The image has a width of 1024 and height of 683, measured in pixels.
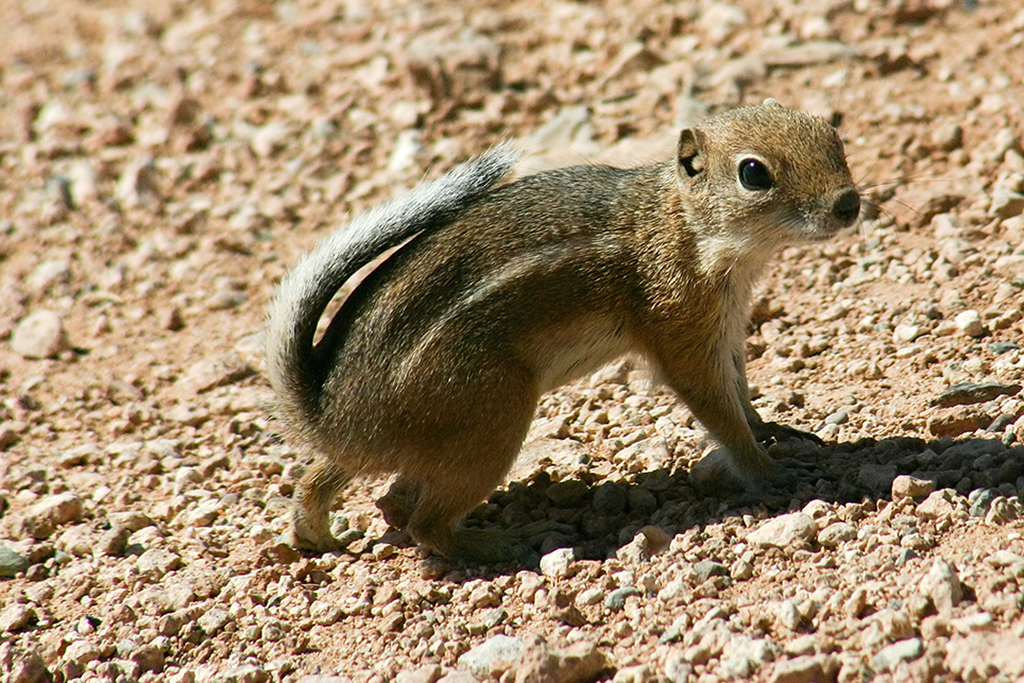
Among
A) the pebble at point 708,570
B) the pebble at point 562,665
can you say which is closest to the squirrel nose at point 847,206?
the pebble at point 708,570

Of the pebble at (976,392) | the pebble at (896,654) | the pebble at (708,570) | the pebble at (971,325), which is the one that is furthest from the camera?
the pebble at (971,325)

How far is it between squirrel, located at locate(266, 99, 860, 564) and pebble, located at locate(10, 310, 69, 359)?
2.33 meters

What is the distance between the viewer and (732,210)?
443cm

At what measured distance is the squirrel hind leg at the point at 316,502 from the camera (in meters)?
4.59

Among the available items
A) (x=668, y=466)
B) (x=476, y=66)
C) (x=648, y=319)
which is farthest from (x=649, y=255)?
(x=476, y=66)

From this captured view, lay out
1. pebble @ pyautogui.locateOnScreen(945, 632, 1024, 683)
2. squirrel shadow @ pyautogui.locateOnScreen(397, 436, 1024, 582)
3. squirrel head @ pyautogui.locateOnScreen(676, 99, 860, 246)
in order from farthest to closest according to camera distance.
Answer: squirrel head @ pyautogui.locateOnScreen(676, 99, 860, 246) < squirrel shadow @ pyautogui.locateOnScreen(397, 436, 1024, 582) < pebble @ pyautogui.locateOnScreen(945, 632, 1024, 683)

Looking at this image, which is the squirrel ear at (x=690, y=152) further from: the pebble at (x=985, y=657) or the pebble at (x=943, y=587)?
the pebble at (x=985, y=657)

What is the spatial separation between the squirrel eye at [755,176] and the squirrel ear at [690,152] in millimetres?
223

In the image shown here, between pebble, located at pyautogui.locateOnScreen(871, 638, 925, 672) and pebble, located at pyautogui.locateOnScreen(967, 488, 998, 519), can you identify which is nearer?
pebble, located at pyautogui.locateOnScreen(871, 638, 925, 672)

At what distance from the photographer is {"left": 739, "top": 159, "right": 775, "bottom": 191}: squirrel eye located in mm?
4348

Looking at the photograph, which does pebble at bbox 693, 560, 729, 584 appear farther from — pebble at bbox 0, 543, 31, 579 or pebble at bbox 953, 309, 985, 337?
pebble at bbox 0, 543, 31, 579

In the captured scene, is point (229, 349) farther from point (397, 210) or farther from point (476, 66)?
point (476, 66)

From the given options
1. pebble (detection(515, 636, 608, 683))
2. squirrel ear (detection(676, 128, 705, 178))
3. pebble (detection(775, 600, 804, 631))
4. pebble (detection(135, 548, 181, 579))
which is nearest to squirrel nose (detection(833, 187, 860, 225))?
squirrel ear (detection(676, 128, 705, 178))

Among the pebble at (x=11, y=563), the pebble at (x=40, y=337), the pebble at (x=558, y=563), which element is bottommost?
the pebble at (x=11, y=563)
